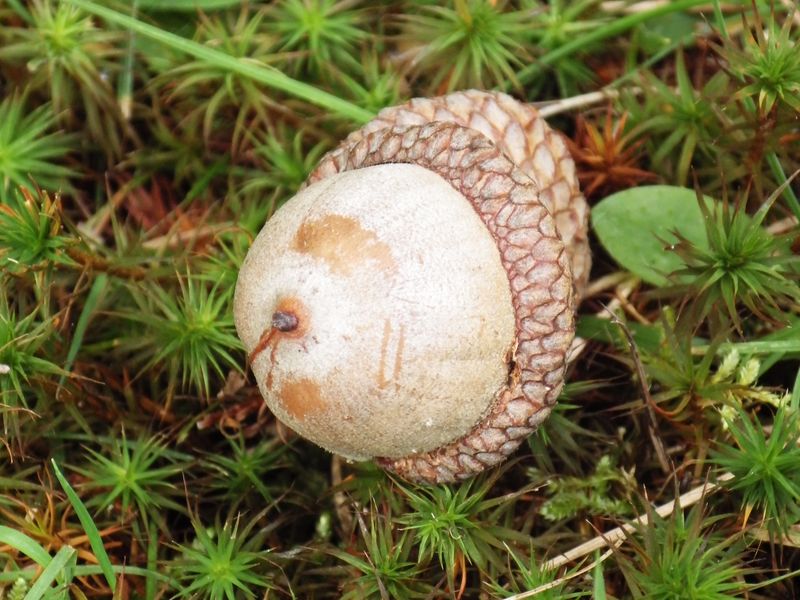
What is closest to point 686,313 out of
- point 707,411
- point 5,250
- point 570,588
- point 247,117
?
point 707,411

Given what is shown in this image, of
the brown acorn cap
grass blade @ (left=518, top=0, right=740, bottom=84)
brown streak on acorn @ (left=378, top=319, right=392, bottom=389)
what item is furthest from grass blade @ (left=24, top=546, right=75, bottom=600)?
grass blade @ (left=518, top=0, right=740, bottom=84)

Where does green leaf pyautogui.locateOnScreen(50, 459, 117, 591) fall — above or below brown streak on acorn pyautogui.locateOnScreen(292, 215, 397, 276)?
below

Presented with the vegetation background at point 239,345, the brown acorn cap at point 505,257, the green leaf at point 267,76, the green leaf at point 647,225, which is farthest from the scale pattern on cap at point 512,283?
the green leaf at point 647,225

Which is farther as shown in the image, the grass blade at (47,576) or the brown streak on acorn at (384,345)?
the grass blade at (47,576)

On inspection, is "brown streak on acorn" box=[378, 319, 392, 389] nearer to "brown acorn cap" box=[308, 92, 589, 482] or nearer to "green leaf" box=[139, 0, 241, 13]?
"brown acorn cap" box=[308, 92, 589, 482]

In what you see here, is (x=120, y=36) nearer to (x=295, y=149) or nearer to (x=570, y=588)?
(x=295, y=149)

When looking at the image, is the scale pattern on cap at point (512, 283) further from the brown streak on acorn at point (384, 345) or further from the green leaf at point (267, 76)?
the green leaf at point (267, 76)

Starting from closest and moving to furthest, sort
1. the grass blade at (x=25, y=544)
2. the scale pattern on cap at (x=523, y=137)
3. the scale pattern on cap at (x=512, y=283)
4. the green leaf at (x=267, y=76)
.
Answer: the scale pattern on cap at (x=512, y=283) → the grass blade at (x=25, y=544) → the scale pattern on cap at (x=523, y=137) → the green leaf at (x=267, y=76)

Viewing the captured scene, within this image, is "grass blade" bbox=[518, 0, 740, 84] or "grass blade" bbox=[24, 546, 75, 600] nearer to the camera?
"grass blade" bbox=[24, 546, 75, 600]
